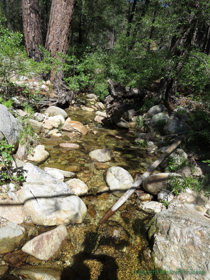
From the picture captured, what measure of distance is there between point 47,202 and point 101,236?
94 centimetres

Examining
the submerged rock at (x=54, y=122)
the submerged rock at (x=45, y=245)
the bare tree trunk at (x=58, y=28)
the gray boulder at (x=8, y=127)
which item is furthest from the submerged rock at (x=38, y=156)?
the bare tree trunk at (x=58, y=28)

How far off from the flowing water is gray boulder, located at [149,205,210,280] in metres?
0.20

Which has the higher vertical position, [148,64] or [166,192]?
[148,64]

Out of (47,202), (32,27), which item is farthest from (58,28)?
(47,202)

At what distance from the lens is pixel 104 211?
2795mm

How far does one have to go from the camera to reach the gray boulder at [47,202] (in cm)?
229

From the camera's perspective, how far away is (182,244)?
205 centimetres

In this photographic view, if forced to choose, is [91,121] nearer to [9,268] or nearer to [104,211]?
[104,211]

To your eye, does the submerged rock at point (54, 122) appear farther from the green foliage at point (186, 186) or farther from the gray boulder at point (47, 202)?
the green foliage at point (186, 186)

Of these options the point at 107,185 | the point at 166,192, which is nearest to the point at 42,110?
the point at 107,185

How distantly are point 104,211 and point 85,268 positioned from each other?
3.12 feet

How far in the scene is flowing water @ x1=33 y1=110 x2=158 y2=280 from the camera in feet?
6.29

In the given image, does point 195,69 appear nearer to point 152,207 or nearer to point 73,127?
point 73,127

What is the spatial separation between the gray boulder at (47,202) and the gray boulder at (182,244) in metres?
1.18
